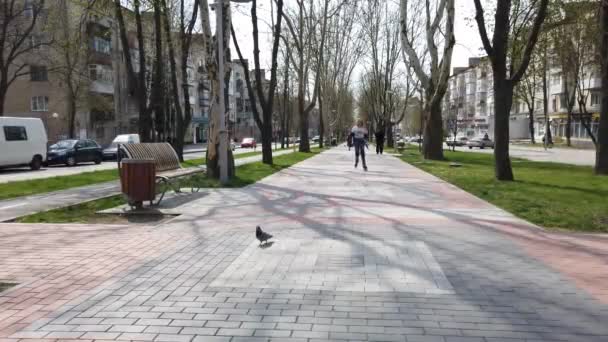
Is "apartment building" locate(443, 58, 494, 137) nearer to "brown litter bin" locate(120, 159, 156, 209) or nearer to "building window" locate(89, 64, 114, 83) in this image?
"building window" locate(89, 64, 114, 83)

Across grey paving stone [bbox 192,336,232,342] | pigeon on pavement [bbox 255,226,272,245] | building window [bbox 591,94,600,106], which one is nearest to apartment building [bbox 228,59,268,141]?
building window [bbox 591,94,600,106]

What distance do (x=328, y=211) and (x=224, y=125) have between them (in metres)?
5.68

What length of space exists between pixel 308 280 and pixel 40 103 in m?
48.2

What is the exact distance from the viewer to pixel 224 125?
14.2 meters

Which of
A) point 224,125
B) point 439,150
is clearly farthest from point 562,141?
point 224,125

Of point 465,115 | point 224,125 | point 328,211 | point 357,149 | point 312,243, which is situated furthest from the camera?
point 465,115

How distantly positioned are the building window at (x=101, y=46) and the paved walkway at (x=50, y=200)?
3807 cm

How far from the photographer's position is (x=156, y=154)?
37.7 feet

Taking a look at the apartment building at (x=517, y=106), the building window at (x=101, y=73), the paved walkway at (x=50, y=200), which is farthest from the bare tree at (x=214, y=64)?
the building window at (x=101, y=73)

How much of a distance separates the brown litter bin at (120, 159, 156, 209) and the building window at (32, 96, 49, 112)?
140 ft

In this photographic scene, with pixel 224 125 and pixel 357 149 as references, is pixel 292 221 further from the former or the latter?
pixel 357 149

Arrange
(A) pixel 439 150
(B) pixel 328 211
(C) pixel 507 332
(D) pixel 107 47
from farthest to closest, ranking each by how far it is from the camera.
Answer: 1. (D) pixel 107 47
2. (A) pixel 439 150
3. (B) pixel 328 211
4. (C) pixel 507 332

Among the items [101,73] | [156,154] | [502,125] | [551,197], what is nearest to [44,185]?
[156,154]

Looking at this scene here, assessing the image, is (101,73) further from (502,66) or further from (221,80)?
(502,66)
